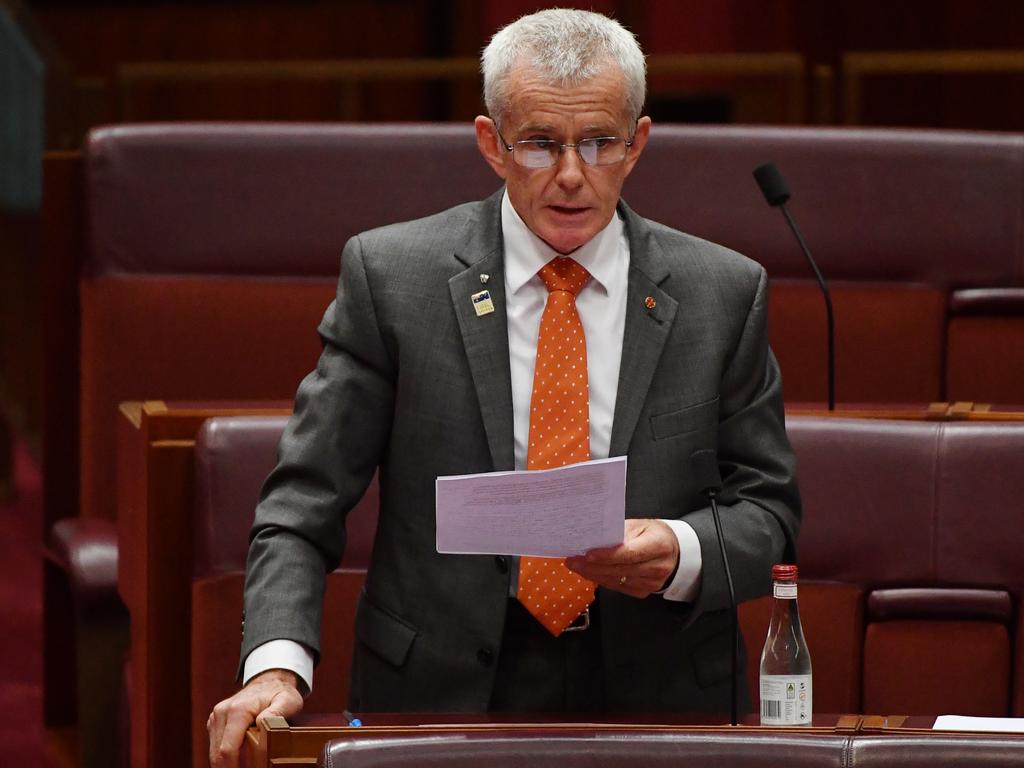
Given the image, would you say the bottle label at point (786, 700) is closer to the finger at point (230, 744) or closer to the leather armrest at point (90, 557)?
the finger at point (230, 744)

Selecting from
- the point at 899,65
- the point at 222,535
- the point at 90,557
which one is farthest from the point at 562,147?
the point at 899,65

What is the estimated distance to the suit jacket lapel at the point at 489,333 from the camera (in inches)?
42.6

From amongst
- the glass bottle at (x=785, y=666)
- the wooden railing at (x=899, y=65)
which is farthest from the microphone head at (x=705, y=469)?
the wooden railing at (x=899, y=65)

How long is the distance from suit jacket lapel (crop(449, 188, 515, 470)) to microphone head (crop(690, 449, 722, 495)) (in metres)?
0.12

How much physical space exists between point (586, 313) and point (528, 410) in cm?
8

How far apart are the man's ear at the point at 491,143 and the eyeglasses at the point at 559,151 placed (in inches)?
1.1

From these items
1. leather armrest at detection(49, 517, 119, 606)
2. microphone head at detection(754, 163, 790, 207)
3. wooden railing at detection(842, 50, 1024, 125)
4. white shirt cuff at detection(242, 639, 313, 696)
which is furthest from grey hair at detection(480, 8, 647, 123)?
wooden railing at detection(842, 50, 1024, 125)

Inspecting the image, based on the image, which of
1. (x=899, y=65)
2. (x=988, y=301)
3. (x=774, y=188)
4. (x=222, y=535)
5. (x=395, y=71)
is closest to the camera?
(x=222, y=535)

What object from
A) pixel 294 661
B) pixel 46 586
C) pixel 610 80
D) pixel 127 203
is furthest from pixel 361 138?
pixel 294 661

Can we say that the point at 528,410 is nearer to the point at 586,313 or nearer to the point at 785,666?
the point at 586,313

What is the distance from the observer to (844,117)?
7.83ft

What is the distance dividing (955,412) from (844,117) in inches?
40.3

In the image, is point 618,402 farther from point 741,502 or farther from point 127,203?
point 127,203

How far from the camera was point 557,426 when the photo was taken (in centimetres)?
108
